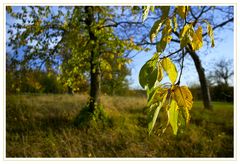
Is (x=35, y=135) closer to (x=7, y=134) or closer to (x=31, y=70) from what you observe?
(x=7, y=134)

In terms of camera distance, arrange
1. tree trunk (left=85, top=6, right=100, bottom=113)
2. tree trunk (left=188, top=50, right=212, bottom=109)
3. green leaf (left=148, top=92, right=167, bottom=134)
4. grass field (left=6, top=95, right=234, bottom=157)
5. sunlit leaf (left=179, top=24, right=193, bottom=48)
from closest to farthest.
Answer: green leaf (left=148, top=92, right=167, bottom=134) → sunlit leaf (left=179, top=24, right=193, bottom=48) → grass field (left=6, top=95, right=234, bottom=157) → tree trunk (left=85, top=6, right=100, bottom=113) → tree trunk (left=188, top=50, right=212, bottom=109)

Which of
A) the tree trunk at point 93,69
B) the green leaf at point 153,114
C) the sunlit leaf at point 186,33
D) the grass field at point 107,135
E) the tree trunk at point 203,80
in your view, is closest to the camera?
the green leaf at point 153,114

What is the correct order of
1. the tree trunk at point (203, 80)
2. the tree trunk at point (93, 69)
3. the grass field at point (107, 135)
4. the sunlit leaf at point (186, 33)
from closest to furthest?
1. the sunlit leaf at point (186, 33)
2. the grass field at point (107, 135)
3. the tree trunk at point (93, 69)
4. the tree trunk at point (203, 80)

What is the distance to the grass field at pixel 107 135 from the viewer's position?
514 cm

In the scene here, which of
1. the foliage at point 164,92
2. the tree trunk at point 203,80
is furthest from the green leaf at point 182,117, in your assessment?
the tree trunk at point 203,80

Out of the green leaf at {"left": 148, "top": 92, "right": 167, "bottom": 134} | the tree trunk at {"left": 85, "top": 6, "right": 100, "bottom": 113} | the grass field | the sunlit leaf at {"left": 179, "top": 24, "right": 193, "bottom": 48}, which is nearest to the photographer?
the green leaf at {"left": 148, "top": 92, "right": 167, "bottom": 134}

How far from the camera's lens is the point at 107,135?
579 cm

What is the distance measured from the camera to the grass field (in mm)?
5145

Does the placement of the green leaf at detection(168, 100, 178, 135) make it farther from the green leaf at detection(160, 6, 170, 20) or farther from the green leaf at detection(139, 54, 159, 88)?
the green leaf at detection(160, 6, 170, 20)

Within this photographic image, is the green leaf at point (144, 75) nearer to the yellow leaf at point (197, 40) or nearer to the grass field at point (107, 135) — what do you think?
the yellow leaf at point (197, 40)

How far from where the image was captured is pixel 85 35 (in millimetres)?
6570

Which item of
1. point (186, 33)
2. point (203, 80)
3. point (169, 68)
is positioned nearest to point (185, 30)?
point (186, 33)

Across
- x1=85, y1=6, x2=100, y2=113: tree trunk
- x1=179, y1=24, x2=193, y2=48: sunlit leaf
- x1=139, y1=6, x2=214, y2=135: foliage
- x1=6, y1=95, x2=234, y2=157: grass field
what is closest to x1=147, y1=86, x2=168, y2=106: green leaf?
x1=139, y1=6, x2=214, y2=135: foliage

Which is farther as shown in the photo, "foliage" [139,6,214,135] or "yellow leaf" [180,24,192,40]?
"yellow leaf" [180,24,192,40]
